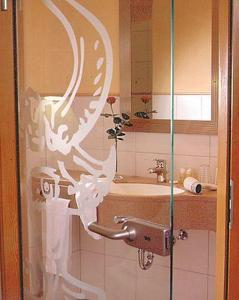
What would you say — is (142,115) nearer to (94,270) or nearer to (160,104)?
(160,104)

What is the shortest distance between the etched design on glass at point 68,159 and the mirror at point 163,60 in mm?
93

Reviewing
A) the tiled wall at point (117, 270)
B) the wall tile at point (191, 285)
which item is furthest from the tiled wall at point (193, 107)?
the tiled wall at point (117, 270)

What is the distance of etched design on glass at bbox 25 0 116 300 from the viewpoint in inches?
51.6

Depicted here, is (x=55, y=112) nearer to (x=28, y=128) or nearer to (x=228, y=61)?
(x=28, y=128)

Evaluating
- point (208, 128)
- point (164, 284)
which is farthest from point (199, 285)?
point (164, 284)

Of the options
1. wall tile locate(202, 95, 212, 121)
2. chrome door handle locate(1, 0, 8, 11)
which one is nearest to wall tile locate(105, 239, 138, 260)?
chrome door handle locate(1, 0, 8, 11)

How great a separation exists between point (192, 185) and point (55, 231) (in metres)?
0.66

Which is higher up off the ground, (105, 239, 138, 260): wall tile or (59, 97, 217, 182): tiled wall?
(59, 97, 217, 182): tiled wall

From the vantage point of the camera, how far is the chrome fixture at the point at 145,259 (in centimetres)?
128

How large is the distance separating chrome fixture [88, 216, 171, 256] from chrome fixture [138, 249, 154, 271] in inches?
0.7

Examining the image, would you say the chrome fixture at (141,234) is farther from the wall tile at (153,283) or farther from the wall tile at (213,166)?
the wall tile at (213,166)

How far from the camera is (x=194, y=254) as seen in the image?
231 cm

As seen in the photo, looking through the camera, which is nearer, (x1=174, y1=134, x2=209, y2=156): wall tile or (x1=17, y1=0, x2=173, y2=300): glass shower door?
(x1=17, y1=0, x2=173, y2=300): glass shower door

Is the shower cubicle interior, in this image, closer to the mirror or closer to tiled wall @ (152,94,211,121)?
the mirror
